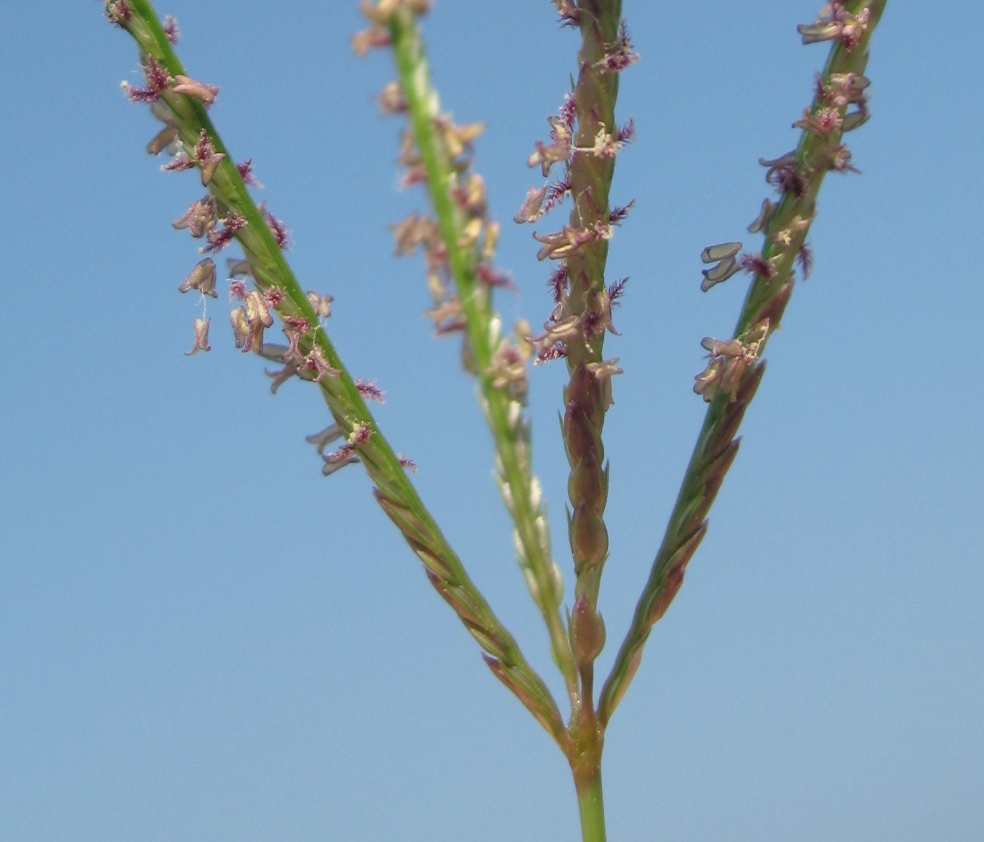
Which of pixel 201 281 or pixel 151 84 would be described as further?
pixel 201 281

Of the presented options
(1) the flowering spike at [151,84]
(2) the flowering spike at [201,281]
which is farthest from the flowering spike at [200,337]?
(1) the flowering spike at [151,84]

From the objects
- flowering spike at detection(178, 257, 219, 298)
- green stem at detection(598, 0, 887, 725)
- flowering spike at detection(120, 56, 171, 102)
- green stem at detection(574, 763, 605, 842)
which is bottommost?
green stem at detection(574, 763, 605, 842)

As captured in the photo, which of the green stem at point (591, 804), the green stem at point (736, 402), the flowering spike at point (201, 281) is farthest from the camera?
the flowering spike at point (201, 281)

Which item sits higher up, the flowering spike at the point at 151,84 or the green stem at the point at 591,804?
the flowering spike at the point at 151,84

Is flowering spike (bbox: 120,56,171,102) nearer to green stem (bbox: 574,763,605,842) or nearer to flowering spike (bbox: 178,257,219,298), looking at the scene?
flowering spike (bbox: 178,257,219,298)

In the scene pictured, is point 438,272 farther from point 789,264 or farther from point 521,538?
point 789,264

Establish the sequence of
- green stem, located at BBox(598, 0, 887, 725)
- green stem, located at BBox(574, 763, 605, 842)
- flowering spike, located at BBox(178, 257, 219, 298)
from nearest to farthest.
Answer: green stem, located at BBox(574, 763, 605, 842), green stem, located at BBox(598, 0, 887, 725), flowering spike, located at BBox(178, 257, 219, 298)

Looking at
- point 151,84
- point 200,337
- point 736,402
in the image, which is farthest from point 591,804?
point 151,84

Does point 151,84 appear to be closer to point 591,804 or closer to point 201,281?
point 201,281

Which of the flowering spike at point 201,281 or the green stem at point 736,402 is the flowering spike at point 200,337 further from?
the green stem at point 736,402

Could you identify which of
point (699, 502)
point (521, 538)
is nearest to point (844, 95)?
point (699, 502)

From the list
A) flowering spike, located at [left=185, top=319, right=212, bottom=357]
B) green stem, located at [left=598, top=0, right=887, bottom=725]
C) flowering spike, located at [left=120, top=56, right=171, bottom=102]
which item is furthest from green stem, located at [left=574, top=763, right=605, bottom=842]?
flowering spike, located at [left=120, top=56, right=171, bottom=102]
